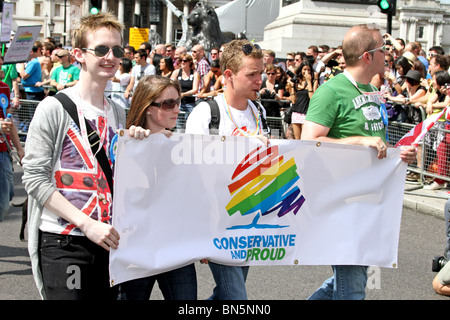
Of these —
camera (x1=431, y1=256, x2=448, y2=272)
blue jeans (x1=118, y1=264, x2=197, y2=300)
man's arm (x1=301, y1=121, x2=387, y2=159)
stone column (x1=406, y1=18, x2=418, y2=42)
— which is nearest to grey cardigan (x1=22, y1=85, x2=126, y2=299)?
blue jeans (x1=118, y1=264, x2=197, y2=300)

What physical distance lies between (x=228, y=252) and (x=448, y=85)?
23.5 feet

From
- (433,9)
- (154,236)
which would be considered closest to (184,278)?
(154,236)

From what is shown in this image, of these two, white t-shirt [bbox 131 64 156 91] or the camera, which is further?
white t-shirt [bbox 131 64 156 91]

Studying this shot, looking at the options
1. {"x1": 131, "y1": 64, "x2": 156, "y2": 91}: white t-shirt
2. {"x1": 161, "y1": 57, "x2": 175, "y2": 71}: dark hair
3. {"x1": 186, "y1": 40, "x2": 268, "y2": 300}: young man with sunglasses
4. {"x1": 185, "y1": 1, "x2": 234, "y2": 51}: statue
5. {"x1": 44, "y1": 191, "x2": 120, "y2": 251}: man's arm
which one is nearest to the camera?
{"x1": 44, "y1": 191, "x2": 120, "y2": 251}: man's arm

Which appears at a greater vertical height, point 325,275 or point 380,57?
point 380,57

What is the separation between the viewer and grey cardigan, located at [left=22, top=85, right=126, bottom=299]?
10.3 ft

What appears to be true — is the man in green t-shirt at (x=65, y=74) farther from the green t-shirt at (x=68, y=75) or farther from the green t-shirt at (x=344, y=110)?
the green t-shirt at (x=344, y=110)

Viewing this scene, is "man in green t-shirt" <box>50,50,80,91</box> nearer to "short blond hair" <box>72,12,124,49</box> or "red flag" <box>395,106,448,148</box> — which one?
"red flag" <box>395,106,448,148</box>

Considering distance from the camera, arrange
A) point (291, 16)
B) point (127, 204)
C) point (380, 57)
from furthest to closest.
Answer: point (291, 16) < point (380, 57) < point (127, 204)

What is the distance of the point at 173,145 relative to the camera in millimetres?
3719

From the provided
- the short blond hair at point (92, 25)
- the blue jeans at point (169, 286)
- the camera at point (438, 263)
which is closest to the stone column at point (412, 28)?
the camera at point (438, 263)

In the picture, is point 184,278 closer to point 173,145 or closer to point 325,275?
point 173,145

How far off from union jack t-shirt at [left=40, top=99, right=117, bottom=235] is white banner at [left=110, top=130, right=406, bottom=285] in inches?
6.4

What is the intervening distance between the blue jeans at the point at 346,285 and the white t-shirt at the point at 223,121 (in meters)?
1.01
